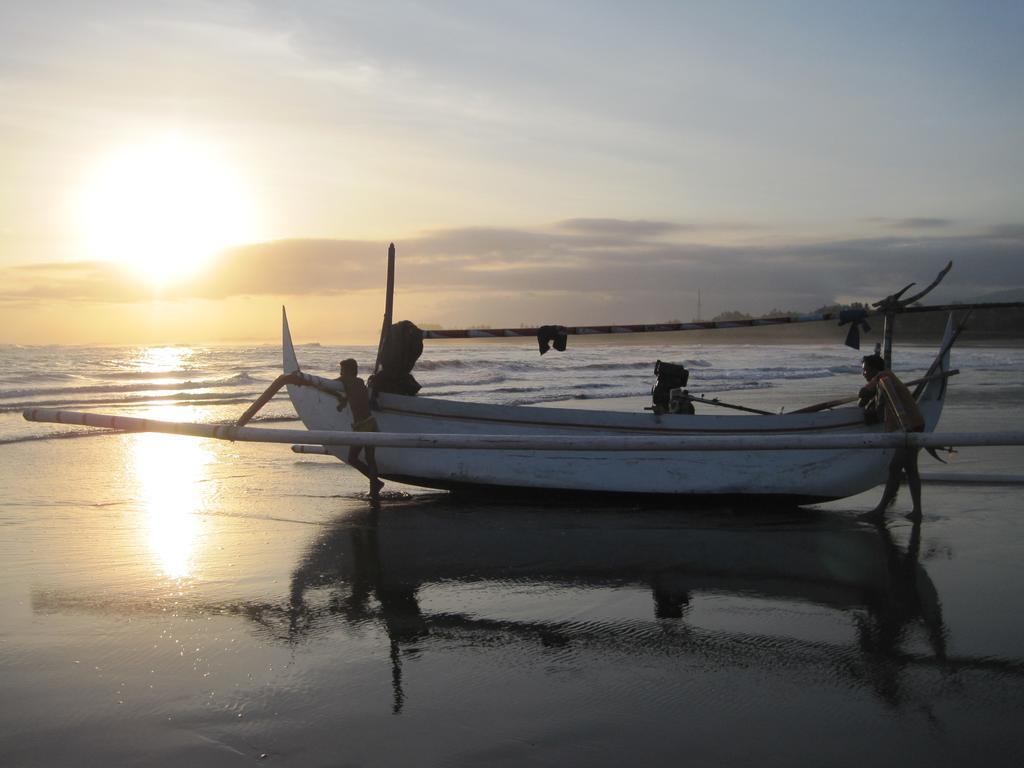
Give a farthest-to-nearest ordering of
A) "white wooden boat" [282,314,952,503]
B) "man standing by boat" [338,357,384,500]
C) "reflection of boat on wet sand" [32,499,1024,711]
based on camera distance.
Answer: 1. "man standing by boat" [338,357,384,500]
2. "white wooden boat" [282,314,952,503]
3. "reflection of boat on wet sand" [32,499,1024,711]

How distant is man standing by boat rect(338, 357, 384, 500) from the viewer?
27.3 ft

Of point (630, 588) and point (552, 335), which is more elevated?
point (552, 335)

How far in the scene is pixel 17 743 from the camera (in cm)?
338

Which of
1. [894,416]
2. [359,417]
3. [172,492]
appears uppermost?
[894,416]

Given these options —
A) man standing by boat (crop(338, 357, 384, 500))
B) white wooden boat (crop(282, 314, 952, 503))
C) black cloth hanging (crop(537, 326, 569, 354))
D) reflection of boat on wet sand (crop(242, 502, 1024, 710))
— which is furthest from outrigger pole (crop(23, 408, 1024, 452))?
black cloth hanging (crop(537, 326, 569, 354))

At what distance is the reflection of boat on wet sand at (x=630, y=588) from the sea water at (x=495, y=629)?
2 centimetres

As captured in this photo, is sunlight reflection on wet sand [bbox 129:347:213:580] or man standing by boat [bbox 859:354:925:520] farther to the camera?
man standing by boat [bbox 859:354:925:520]

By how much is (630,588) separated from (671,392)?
3523 mm

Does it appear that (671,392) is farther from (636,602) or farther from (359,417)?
(636,602)

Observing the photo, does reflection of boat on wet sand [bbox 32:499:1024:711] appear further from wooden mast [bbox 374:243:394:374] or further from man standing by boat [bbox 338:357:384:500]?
wooden mast [bbox 374:243:394:374]

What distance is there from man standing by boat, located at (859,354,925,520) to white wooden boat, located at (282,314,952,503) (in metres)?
0.20

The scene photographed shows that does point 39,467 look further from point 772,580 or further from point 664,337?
point 664,337

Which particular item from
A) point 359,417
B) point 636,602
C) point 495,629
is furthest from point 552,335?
point 495,629

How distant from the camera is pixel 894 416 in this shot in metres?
7.57
